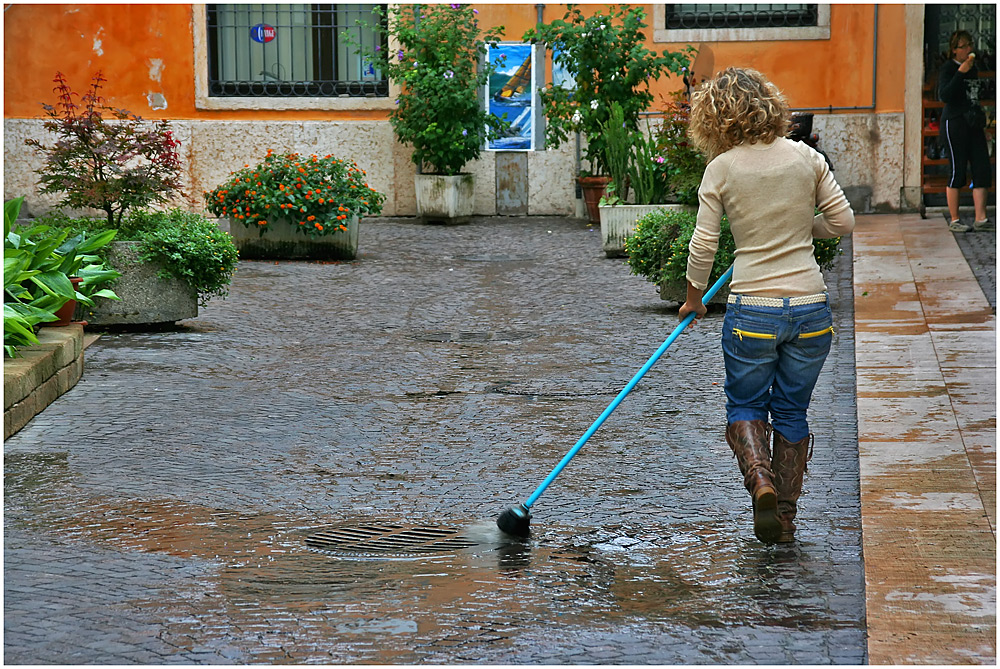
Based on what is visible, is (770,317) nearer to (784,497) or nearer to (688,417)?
(784,497)

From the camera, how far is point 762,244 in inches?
172

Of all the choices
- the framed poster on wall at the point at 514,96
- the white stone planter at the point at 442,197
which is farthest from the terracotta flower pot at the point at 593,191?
the white stone planter at the point at 442,197

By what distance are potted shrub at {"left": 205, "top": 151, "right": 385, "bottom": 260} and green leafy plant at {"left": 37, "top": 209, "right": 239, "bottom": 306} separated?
296cm

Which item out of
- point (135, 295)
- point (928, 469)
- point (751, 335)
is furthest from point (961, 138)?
point (751, 335)

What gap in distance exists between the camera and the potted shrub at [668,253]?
30.0 feet

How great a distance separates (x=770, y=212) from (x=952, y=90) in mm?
9886

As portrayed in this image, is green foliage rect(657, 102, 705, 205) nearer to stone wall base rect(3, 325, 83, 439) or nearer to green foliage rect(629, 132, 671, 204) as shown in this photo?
green foliage rect(629, 132, 671, 204)

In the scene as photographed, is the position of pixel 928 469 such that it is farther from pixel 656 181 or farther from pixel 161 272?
pixel 656 181

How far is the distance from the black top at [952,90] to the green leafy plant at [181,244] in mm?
7847

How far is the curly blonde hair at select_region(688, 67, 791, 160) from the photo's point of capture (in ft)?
14.2

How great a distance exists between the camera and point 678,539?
4590 mm

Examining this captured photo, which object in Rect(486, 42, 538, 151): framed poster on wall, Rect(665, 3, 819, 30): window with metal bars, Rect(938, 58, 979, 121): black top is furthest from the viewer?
Rect(486, 42, 538, 151): framed poster on wall

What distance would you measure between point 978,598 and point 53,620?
2.74 m

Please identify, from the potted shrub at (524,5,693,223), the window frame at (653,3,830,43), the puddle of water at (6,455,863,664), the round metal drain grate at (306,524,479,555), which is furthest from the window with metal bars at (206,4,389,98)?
the round metal drain grate at (306,524,479,555)
